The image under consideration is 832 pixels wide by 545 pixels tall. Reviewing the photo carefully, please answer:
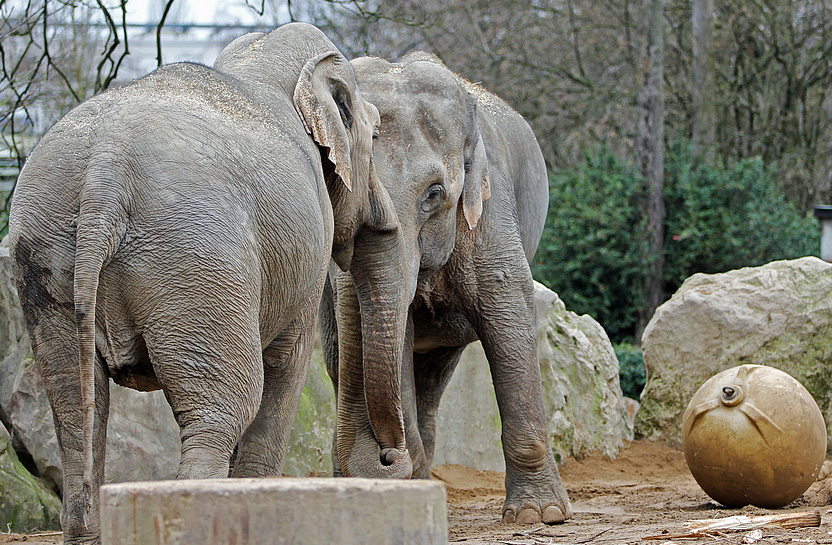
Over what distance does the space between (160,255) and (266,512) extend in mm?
1028

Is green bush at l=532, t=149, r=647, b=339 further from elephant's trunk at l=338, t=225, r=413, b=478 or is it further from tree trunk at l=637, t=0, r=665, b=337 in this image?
elephant's trunk at l=338, t=225, r=413, b=478

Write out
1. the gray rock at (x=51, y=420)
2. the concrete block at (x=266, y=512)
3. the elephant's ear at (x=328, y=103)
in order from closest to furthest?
1. the concrete block at (x=266, y=512)
2. the elephant's ear at (x=328, y=103)
3. the gray rock at (x=51, y=420)

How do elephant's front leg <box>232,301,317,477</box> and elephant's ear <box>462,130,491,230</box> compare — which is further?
elephant's ear <box>462,130,491,230</box>

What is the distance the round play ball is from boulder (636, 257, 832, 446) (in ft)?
9.59

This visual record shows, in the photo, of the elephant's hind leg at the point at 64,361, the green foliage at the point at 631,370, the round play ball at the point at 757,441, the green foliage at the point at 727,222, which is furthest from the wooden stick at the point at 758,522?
the green foliage at the point at 727,222

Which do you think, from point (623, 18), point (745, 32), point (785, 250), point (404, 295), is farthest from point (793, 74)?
point (404, 295)

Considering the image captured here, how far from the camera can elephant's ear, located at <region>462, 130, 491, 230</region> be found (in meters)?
5.64

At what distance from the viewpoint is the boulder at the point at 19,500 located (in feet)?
19.7

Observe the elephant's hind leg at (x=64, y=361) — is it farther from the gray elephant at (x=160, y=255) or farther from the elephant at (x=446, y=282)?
the elephant at (x=446, y=282)

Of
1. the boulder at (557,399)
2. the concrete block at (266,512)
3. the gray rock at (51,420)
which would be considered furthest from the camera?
the boulder at (557,399)

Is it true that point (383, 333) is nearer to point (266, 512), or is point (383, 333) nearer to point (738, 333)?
point (266, 512)

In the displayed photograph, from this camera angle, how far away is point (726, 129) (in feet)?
57.1

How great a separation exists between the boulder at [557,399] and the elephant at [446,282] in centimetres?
202

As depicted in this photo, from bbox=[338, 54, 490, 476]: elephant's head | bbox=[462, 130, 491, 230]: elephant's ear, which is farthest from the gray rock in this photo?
bbox=[462, 130, 491, 230]: elephant's ear
